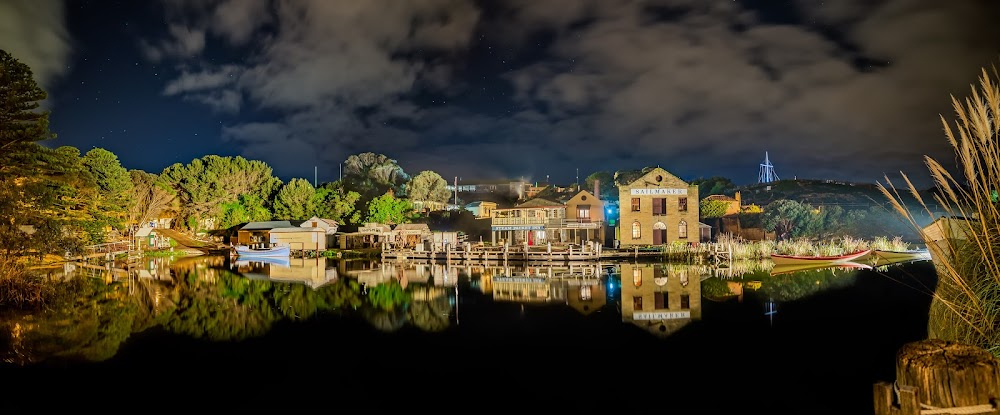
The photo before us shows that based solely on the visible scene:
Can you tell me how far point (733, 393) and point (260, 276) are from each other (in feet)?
90.6

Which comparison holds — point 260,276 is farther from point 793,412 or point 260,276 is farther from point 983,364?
point 983,364

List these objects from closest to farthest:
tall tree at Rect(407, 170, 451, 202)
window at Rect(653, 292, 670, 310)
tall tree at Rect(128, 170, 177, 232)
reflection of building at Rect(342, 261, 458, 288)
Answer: window at Rect(653, 292, 670, 310), reflection of building at Rect(342, 261, 458, 288), tall tree at Rect(128, 170, 177, 232), tall tree at Rect(407, 170, 451, 202)

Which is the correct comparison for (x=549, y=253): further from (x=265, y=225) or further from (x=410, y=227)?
(x=265, y=225)

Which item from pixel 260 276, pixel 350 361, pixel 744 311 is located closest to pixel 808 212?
pixel 744 311

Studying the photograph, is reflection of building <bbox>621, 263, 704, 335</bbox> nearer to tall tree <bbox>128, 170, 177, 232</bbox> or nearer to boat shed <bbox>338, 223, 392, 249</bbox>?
boat shed <bbox>338, 223, 392, 249</bbox>

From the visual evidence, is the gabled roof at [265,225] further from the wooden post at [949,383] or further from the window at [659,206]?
the wooden post at [949,383]

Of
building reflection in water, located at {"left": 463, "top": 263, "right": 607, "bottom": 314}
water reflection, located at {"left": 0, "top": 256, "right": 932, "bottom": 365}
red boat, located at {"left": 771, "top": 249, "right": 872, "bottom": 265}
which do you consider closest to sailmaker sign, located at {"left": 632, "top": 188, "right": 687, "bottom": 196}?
building reflection in water, located at {"left": 463, "top": 263, "right": 607, "bottom": 314}

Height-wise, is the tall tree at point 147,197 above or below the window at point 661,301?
above

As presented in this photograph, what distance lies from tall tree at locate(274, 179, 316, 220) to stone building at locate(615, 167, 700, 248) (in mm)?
37586

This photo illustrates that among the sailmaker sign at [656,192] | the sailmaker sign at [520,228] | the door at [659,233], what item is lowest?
the door at [659,233]

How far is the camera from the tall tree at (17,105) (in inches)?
741

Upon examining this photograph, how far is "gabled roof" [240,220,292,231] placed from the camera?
186 feet

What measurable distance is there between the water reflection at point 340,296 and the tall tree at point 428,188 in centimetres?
4244

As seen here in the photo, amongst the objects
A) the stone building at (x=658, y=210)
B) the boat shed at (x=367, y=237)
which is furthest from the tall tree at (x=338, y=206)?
the stone building at (x=658, y=210)
